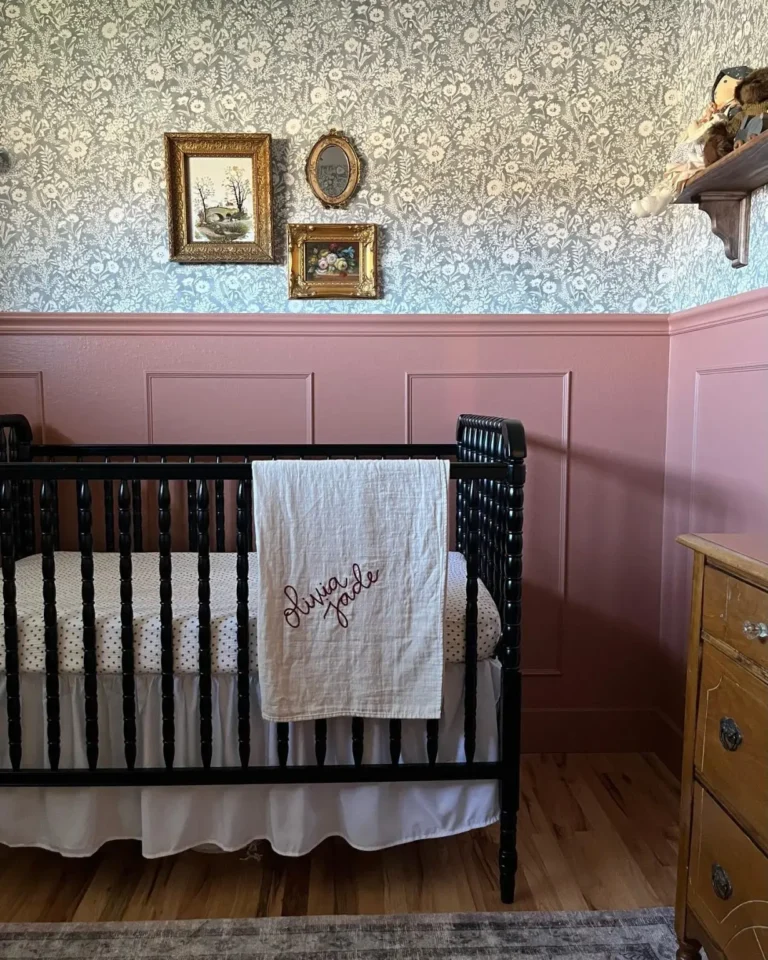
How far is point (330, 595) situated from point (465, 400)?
3.11ft

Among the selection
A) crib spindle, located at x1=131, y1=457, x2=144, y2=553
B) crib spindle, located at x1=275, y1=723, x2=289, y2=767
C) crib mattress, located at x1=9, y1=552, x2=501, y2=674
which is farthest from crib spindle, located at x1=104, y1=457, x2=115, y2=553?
crib spindle, located at x1=275, y1=723, x2=289, y2=767

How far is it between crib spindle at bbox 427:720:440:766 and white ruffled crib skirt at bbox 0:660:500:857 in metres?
0.04

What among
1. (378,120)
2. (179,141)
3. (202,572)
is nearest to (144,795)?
(202,572)

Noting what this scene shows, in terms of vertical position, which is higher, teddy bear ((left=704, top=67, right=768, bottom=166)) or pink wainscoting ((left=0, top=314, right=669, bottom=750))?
teddy bear ((left=704, top=67, right=768, bottom=166))

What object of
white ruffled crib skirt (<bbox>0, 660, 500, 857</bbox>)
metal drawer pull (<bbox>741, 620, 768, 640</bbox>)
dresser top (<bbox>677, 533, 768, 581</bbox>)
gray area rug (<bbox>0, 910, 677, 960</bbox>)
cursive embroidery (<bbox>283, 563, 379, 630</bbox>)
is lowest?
gray area rug (<bbox>0, 910, 677, 960</bbox>)

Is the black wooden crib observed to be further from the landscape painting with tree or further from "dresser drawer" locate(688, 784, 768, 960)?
the landscape painting with tree

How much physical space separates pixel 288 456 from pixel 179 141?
942 mm

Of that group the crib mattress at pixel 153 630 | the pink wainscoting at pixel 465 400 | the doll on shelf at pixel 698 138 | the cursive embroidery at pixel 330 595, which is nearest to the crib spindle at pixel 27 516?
the pink wainscoting at pixel 465 400

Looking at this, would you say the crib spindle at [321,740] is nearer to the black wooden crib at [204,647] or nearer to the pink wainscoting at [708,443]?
the black wooden crib at [204,647]

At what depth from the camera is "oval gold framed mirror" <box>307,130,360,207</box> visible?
203cm

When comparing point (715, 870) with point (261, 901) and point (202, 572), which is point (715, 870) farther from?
point (202, 572)

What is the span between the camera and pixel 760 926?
1001 millimetres

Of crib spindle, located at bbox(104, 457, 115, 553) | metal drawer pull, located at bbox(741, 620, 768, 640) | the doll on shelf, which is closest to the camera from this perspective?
metal drawer pull, located at bbox(741, 620, 768, 640)

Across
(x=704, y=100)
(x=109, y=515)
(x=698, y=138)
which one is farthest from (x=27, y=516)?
(x=704, y=100)
